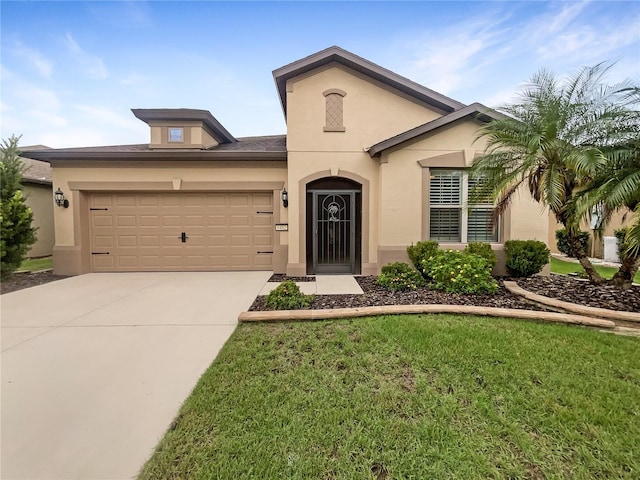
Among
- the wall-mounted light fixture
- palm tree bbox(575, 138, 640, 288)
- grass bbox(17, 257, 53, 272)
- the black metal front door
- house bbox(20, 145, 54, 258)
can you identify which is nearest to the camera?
palm tree bbox(575, 138, 640, 288)

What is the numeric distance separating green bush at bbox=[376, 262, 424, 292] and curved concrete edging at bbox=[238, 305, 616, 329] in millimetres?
1399

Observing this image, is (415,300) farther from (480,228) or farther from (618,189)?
(480,228)

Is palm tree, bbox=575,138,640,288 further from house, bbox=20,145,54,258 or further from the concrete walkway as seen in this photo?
house, bbox=20,145,54,258

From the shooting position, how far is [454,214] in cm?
779

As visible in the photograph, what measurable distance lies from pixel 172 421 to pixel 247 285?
470 cm

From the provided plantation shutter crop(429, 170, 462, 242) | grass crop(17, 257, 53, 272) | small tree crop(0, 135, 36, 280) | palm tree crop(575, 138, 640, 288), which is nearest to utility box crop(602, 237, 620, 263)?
palm tree crop(575, 138, 640, 288)

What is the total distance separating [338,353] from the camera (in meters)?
3.49

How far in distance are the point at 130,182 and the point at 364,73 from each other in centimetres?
780

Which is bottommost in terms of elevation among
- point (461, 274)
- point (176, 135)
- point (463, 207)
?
point (461, 274)

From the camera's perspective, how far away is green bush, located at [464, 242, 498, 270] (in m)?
6.93

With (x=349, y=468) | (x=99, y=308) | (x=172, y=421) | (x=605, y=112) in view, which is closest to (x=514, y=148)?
(x=605, y=112)

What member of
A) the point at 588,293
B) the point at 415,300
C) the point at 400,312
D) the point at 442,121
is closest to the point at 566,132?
the point at 442,121

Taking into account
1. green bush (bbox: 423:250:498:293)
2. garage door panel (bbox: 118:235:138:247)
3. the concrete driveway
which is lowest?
the concrete driveway

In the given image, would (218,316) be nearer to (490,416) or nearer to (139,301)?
(139,301)
